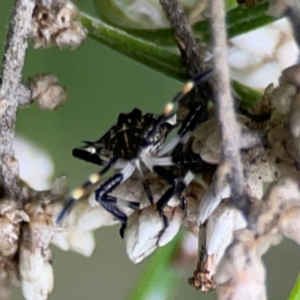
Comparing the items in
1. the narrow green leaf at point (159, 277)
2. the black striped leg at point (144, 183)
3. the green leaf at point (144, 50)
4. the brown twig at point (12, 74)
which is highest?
the green leaf at point (144, 50)

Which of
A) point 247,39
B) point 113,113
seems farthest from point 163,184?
point 113,113

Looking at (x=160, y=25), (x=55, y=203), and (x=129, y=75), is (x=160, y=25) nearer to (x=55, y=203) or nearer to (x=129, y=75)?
(x=55, y=203)

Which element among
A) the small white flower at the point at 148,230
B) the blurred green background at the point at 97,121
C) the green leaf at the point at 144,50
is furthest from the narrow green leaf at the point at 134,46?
the blurred green background at the point at 97,121

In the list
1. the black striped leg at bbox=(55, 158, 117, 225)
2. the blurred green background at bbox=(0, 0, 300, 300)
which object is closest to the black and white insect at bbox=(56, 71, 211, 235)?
the black striped leg at bbox=(55, 158, 117, 225)

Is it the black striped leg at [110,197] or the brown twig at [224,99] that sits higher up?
the brown twig at [224,99]

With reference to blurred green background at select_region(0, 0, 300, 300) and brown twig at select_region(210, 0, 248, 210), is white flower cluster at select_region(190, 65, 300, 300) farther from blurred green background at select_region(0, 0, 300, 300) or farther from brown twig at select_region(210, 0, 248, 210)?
blurred green background at select_region(0, 0, 300, 300)

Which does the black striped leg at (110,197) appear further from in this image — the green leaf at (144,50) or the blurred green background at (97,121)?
the blurred green background at (97,121)
